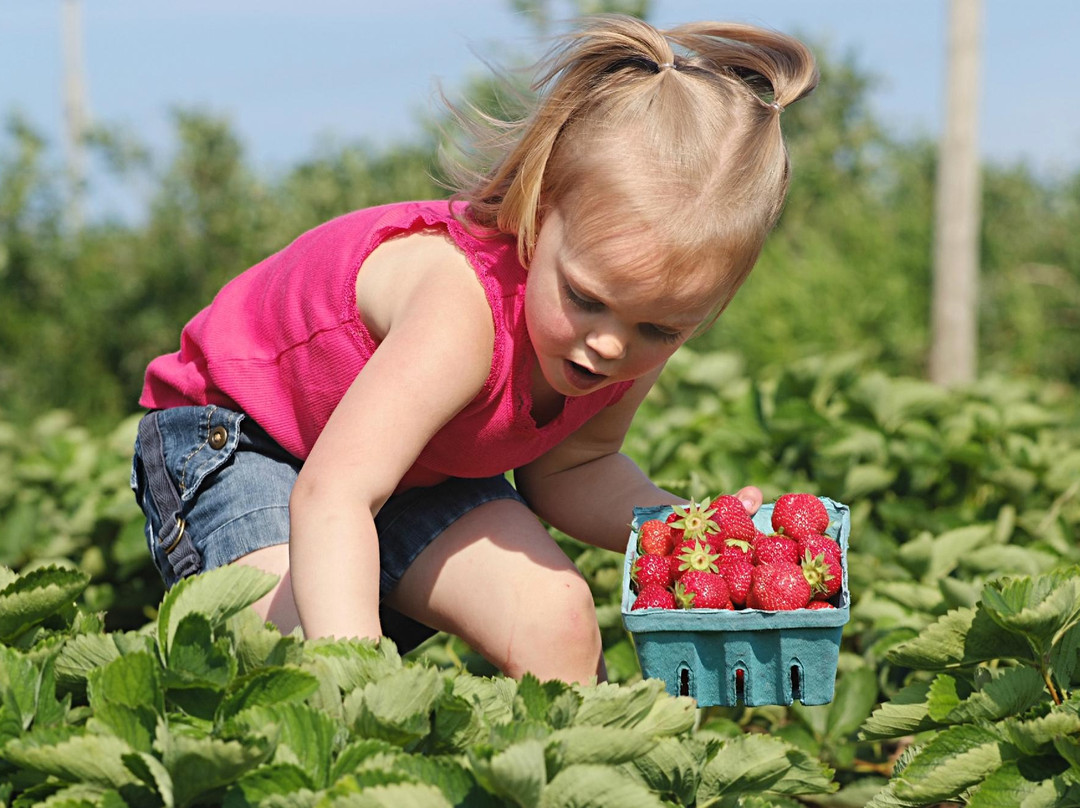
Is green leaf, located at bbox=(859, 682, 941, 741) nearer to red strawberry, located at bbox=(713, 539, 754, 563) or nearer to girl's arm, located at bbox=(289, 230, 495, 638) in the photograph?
red strawberry, located at bbox=(713, 539, 754, 563)

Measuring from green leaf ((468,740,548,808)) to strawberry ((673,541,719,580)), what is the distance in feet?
2.49

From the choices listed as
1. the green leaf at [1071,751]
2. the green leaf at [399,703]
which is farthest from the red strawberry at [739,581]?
the green leaf at [399,703]

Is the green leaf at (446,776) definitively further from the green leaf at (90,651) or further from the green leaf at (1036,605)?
the green leaf at (1036,605)

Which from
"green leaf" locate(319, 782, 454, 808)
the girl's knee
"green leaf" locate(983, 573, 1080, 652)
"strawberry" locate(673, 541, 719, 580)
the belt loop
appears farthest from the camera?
the belt loop

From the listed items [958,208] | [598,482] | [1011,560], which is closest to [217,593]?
[598,482]

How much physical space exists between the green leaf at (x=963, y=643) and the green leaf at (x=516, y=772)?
28.6 inches

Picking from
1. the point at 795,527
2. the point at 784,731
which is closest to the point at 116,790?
the point at 795,527

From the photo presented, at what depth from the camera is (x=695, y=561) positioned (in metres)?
1.93

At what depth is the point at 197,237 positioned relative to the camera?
939 cm

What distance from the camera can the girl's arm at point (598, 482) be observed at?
2518 mm

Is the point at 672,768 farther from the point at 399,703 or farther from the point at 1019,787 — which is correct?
the point at 1019,787

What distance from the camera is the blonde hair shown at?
1988 millimetres

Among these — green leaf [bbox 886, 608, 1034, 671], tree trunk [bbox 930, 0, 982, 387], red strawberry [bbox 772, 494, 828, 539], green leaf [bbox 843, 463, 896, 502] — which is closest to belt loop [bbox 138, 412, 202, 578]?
red strawberry [bbox 772, 494, 828, 539]

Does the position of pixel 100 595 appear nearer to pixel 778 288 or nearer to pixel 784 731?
pixel 784 731
